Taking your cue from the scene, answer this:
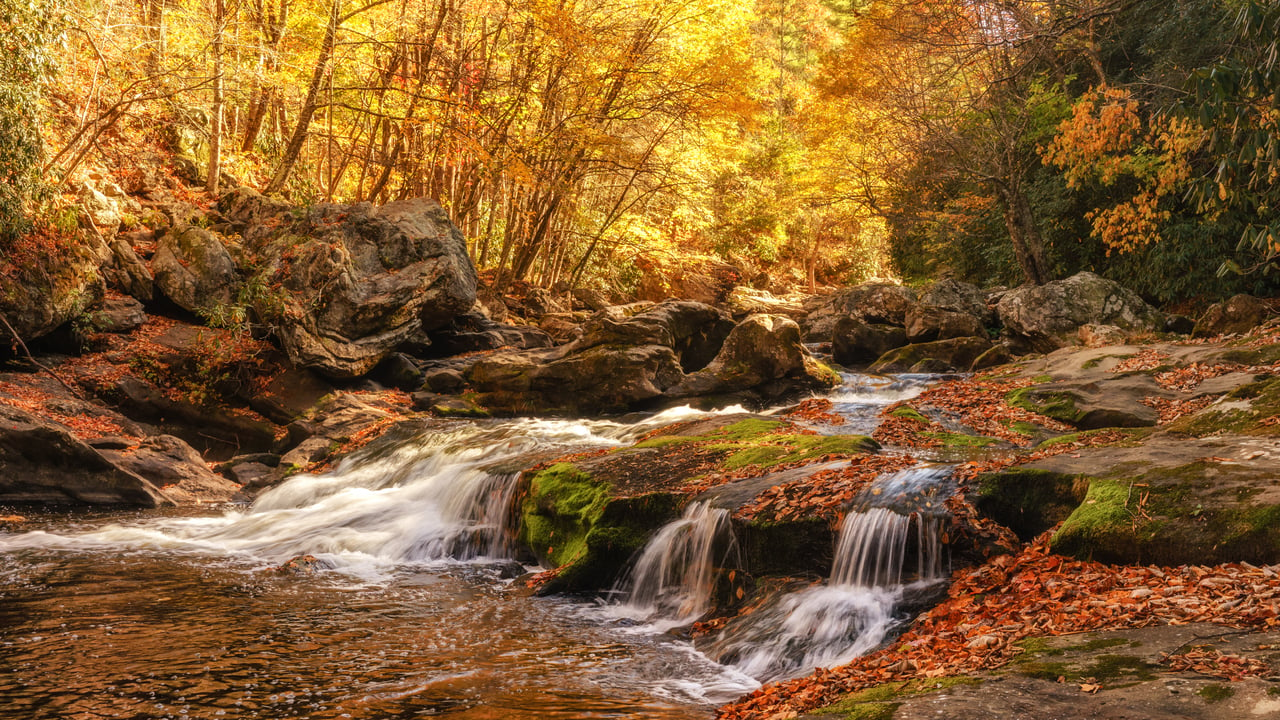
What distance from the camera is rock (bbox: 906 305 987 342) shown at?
61.3 feet

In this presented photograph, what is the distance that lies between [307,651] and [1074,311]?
16.1 m

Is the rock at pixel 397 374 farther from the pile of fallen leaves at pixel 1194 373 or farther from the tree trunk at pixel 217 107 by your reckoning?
the pile of fallen leaves at pixel 1194 373

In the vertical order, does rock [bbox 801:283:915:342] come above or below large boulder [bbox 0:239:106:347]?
below

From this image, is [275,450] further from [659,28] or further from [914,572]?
[659,28]

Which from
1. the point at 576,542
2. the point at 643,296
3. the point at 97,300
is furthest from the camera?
the point at 643,296

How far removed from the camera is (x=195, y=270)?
15.4 metres

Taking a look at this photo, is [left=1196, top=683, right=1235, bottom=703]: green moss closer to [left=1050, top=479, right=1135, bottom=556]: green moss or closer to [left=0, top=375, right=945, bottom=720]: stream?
[left=1050, top=479, right=1135, bottom=556]: green moss

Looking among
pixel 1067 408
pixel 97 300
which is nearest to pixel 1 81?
pixel 97 300

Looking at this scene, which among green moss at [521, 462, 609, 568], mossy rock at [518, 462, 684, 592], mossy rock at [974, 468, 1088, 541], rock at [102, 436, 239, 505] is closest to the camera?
mossy rock at [974, 468, 1088, 541]

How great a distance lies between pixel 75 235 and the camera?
13.6 meters

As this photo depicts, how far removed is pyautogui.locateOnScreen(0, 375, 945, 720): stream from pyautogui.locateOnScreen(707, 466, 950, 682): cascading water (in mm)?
16

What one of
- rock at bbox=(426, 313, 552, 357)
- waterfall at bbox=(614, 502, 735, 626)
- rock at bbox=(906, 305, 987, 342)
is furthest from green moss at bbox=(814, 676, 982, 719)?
rock at bbox=(906, 305, 987, 342)

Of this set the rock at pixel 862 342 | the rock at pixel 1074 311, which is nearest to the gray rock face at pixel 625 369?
the rock at pixel 862 342

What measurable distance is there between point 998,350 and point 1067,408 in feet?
20.5
